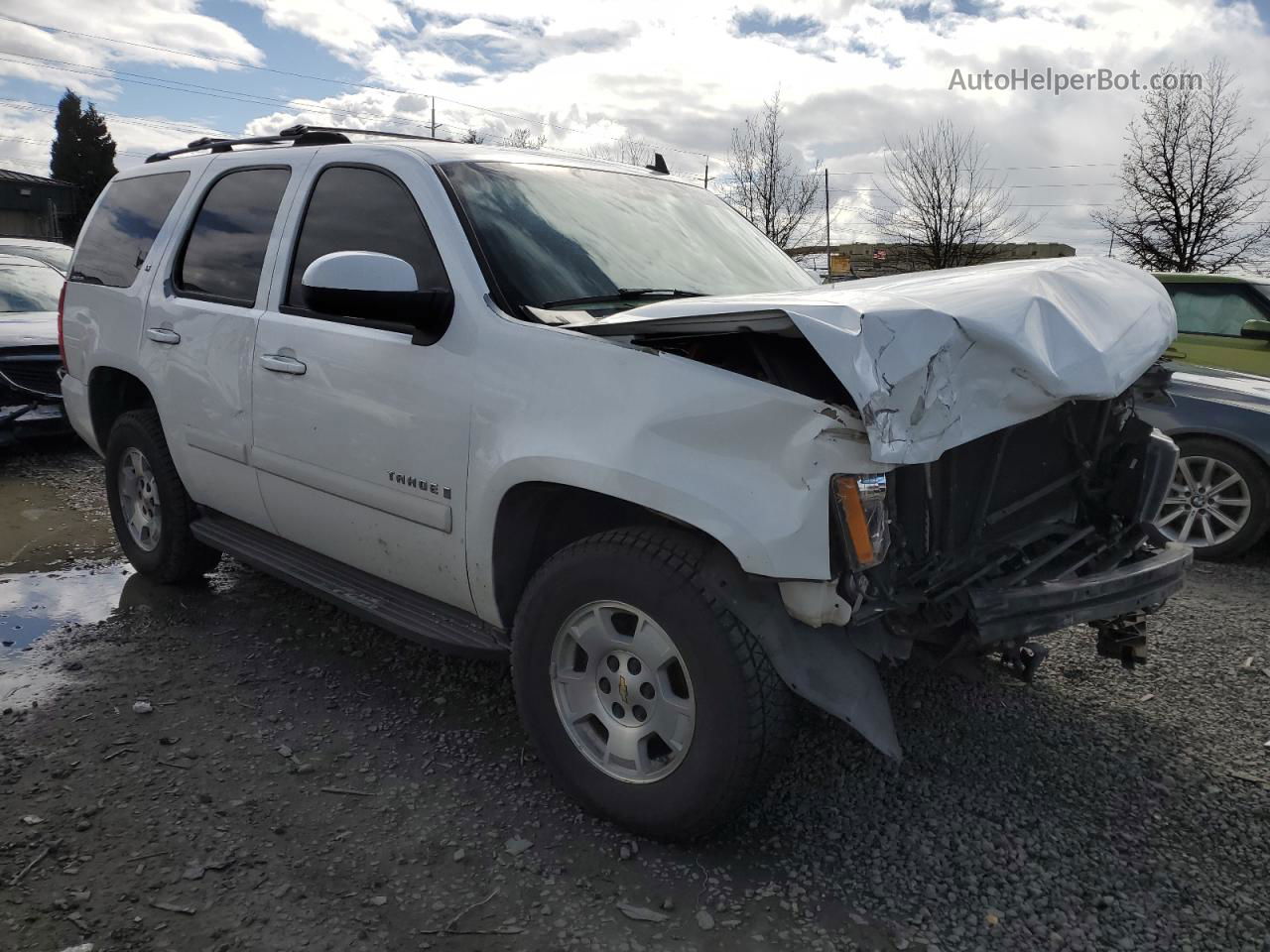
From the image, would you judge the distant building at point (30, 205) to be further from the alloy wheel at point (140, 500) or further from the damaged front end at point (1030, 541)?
the damaged front end at point (1030, 541)

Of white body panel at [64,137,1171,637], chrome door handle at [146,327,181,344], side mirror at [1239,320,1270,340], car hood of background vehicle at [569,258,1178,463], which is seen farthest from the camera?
side mirror at [1239,320,1270,340]

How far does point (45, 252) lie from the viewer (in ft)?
35.7

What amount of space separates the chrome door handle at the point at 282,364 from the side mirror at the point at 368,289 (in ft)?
2.05

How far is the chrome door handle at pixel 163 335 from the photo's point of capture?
412 centimetres

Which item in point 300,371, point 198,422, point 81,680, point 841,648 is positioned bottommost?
point 81,680

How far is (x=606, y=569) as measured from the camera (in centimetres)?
258

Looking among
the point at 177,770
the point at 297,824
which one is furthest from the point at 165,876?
the point at 177,770

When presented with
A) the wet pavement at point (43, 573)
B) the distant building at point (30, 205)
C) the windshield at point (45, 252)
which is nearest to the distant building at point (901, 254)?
the windshield at point (45, 252)

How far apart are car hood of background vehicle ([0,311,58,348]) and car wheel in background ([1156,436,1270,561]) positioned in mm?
8166

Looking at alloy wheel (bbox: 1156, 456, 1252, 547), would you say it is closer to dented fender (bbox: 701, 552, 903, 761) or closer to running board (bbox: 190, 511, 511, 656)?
dented fender (bbox: 701, 552, 903, 761)

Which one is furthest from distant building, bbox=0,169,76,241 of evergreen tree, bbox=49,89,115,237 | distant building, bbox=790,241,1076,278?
distant building, bbox=790,241,1076,278

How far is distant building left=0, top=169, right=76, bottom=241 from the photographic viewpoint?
59.5 meters

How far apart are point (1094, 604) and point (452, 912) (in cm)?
196

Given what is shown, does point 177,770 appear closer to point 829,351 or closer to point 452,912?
point 452,912
